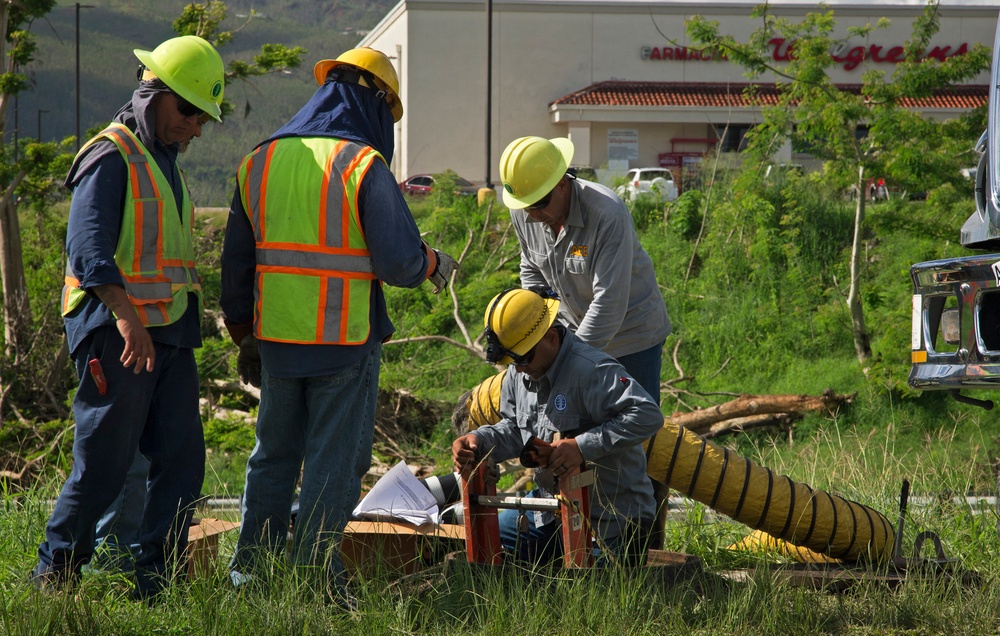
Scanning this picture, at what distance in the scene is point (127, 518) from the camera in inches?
157

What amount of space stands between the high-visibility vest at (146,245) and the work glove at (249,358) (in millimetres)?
272

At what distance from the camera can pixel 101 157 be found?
3639mm

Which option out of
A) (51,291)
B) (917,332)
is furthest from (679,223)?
(917,332)

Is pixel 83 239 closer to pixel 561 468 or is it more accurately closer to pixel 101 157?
pixel 101 157

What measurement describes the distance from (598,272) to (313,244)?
4.42 feet

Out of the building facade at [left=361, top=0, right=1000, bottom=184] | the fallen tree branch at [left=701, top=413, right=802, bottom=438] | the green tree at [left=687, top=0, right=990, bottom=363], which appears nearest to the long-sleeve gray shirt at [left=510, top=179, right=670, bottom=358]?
the fallen tree branch at [left=701, top=413, right=802, bottom=438]

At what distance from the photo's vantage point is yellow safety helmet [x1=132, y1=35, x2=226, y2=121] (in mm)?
3740

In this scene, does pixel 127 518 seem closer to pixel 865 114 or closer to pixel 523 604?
pixel 523 604

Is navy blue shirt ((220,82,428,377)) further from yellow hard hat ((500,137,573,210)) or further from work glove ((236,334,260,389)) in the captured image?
yellow hard hat ((500,137,573,210))

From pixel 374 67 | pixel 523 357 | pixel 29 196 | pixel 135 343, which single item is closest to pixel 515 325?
pixel 523 357

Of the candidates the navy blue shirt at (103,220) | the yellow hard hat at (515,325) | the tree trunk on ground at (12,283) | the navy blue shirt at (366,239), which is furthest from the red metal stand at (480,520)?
the tree trunk on ground at (12,283)

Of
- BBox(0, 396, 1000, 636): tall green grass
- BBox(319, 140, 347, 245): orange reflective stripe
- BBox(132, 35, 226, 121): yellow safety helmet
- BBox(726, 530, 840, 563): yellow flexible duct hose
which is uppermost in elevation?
BBox(132, 35, 226, 121): yellow safety helmet

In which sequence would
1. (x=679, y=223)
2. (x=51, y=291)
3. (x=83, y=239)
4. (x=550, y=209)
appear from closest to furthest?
(x=83, y=239)
(x=550, y=209)
(x=51, y=291)
(x=679, y=223)

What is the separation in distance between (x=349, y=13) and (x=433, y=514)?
152 m
